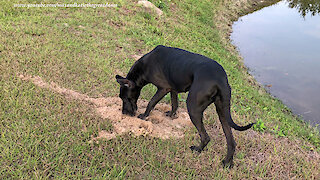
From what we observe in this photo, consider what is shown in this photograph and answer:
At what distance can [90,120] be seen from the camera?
4.54 m

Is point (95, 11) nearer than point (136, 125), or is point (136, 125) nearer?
point (136, 125)

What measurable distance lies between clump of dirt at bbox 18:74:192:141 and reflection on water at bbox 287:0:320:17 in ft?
63.7

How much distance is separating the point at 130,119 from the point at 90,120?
72cm

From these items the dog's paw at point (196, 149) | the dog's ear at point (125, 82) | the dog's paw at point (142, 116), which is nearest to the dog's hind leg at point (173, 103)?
the dog's paw at point (142, 116)

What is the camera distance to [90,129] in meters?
4.26

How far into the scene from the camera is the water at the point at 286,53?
32.3 feet

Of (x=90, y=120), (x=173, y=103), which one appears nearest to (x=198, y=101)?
(x=173, y=103)

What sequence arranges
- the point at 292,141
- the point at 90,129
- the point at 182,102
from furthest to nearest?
the point at 182,102 → the point at 292,141 → the point at 90,129

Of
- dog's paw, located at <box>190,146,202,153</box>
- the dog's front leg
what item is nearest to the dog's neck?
the dog's front leg

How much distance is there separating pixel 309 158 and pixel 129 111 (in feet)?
11.0

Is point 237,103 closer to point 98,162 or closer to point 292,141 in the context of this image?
point 292,141

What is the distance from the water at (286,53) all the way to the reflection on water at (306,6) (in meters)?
0.07

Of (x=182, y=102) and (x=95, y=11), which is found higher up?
(x=95, y=11)

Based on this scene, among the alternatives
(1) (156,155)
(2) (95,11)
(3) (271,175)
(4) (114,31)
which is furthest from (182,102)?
(2) (95,11)
